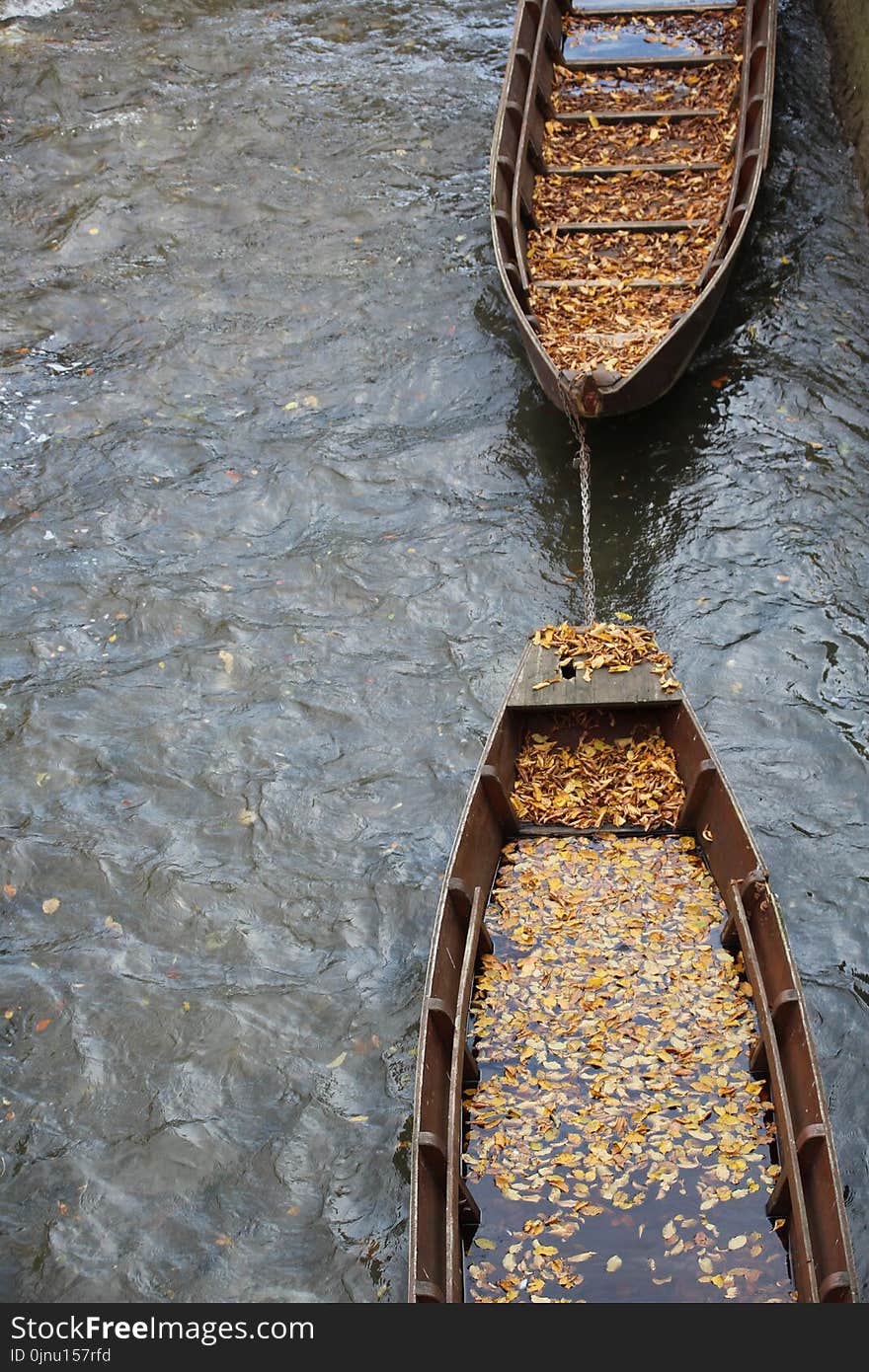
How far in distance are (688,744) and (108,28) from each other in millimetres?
15533

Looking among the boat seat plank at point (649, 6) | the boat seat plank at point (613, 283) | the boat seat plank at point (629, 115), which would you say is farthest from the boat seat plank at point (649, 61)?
the boat seat plank at point (613, 283)

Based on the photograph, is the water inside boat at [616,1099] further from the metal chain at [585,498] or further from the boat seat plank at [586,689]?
the metal chain at [585,498]

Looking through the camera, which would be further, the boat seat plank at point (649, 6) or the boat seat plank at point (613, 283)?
the boat seat plank at point (649, 6)

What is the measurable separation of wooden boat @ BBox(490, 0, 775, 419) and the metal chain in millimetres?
132

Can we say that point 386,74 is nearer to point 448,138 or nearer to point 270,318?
point 448,138

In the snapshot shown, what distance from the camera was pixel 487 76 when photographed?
17328 mm

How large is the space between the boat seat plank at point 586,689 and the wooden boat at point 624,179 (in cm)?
323

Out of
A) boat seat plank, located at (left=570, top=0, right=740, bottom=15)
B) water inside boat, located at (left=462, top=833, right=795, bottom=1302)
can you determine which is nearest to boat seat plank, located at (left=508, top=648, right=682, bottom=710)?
water inside boat, located at (left=462, top=833, right=795, bottom=1302)

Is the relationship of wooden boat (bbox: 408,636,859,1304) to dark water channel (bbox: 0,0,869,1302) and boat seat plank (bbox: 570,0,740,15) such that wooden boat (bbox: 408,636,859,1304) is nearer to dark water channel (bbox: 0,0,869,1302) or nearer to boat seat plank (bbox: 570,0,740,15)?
dark water channel (bbox: 0,0,869,1302)

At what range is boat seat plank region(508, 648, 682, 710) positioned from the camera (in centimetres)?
890

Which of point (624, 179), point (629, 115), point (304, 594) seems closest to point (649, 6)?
point (629, 115)

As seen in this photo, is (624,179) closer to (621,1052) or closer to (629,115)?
(629,115)

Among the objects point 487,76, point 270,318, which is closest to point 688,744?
point 270,318

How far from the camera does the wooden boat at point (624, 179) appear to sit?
11.8 m
